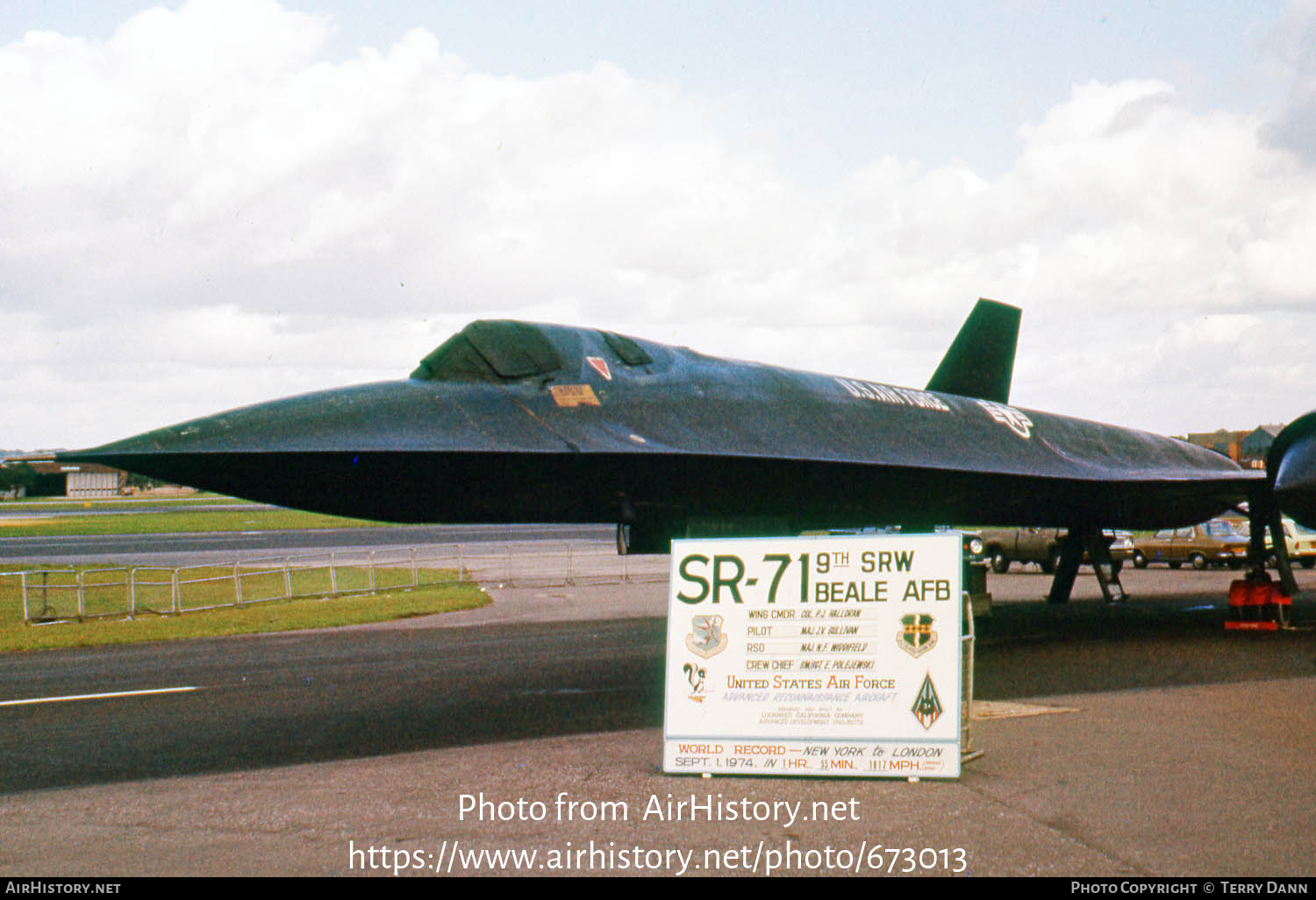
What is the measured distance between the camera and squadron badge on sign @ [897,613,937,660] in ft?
21.5

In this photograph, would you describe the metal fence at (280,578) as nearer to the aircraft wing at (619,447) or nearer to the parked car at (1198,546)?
the aircraft wing at (619,447)

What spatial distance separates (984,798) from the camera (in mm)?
5844

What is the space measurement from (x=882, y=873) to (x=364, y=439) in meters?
4.69

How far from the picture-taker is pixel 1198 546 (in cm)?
3034

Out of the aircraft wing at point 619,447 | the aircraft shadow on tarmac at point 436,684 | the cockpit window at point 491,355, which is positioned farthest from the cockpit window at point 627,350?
the aircraft shadow on tarmac at point 436,684

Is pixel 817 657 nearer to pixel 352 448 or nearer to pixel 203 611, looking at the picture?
pixel 352 448

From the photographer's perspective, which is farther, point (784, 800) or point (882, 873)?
point (784, 800)

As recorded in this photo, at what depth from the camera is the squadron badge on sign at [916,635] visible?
6.56 metres

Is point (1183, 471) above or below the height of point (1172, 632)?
above

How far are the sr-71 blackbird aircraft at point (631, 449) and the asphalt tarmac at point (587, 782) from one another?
1.81 metres

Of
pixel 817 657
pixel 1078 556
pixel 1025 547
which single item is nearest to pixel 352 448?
pixel 817 657

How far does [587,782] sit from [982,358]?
10863 millimetres
